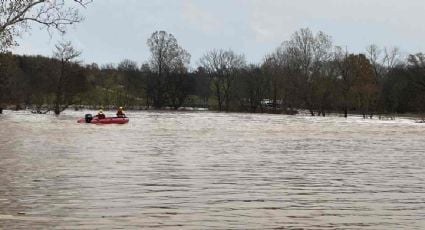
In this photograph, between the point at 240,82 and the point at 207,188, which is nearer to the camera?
the point at 207,188

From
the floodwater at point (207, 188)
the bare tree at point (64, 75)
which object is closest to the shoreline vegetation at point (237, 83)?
the bare tree at point (64, 75)

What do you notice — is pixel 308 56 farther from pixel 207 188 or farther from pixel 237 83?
pixel 207 188

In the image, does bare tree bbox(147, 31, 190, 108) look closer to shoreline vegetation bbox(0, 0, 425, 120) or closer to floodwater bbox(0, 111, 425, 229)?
shoreline vegetation bbox(0, 0, 425, 120)

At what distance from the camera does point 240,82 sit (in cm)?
11888

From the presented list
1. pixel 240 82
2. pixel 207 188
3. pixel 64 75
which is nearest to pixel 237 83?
pixel 240 82

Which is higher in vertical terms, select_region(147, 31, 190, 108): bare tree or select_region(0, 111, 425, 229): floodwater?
select_region(147, 31, 190, 108): bare tree

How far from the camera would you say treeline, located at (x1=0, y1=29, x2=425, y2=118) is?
89.2 m

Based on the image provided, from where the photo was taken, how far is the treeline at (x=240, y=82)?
8919 cm

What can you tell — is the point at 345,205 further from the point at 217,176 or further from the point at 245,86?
the point at 245,86

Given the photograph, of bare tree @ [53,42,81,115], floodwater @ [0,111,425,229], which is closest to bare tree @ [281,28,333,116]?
bare tree @ [53,42,81,115]

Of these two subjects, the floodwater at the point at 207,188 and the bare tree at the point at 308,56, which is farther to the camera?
the bare tree at the point at 308,56

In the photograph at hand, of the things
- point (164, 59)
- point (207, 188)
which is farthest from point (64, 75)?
point (207, 188)

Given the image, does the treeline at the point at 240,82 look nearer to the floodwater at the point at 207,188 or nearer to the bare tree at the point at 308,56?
the bare tree at the point at 308,56

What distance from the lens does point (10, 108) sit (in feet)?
314
